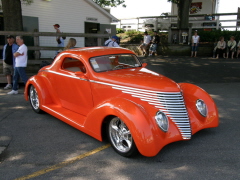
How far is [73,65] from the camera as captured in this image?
18.7 ft

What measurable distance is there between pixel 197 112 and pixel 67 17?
16.3 m

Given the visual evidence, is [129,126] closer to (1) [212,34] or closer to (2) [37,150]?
(2) [37,150]

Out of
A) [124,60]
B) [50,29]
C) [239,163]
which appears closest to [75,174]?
[239,163]

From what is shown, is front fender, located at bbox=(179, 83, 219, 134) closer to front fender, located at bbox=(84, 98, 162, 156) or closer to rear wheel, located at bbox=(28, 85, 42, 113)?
front fender, located at bbox=(84, 98, 162, 156)

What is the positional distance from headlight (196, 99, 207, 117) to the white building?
10913 mm

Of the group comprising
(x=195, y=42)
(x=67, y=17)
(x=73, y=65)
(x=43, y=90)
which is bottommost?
(x=43, y=90)

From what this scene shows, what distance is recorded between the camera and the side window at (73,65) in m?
5.39

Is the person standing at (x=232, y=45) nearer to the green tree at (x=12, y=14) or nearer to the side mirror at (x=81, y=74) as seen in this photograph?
the green tree at (x=12, y=14)

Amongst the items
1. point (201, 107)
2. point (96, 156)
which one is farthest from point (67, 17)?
point (96, 156)

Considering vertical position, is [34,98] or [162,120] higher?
[162,120]

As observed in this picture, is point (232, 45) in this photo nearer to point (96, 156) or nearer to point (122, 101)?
point (122, 101)

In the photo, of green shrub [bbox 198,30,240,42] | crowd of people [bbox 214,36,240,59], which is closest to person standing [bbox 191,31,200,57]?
crowd of people [bbox 214,36,240,59]

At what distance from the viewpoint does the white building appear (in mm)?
16547

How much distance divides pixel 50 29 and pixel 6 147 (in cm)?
1461
